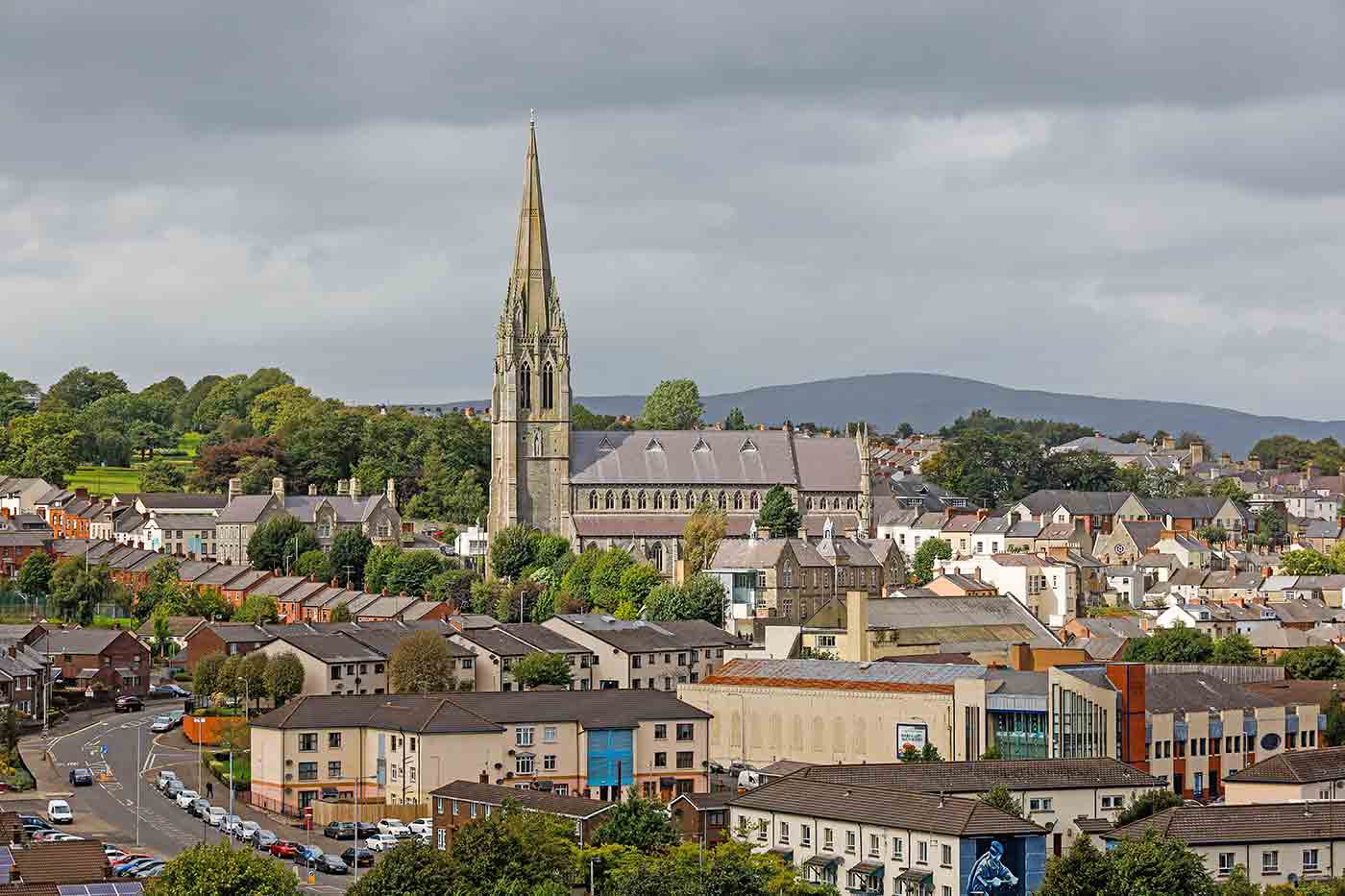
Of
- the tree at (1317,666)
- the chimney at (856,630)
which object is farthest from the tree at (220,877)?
the tree at (1317,666)

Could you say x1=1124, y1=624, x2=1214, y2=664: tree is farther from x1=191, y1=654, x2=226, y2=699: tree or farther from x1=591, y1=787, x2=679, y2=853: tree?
x1=591, y1=787, x2=679, y2=853: tree

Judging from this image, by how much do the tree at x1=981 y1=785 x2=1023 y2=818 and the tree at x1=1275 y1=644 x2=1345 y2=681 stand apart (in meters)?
44.6

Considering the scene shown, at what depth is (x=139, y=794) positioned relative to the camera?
79.6 m

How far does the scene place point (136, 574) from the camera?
14450cm

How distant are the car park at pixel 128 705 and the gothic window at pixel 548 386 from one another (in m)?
48.0

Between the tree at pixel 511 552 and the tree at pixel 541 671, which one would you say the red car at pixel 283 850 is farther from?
the tree at pixel 511 552

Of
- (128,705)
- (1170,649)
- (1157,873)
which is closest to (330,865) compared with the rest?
(1157,873)

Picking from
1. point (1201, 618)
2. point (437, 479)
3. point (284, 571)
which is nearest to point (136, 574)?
point (284, 571)

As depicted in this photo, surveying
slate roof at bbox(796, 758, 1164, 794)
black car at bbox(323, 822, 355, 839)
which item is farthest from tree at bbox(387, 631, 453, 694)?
slate roof at bbox(796, 758, 1164, 794)

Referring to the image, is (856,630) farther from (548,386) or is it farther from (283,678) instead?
(548,386)

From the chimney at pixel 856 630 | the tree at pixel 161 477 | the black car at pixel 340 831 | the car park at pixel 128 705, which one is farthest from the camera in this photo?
the tree at pixel 161 477

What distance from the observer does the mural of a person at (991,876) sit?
6000cm

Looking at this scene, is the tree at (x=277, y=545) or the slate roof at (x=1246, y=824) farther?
the tree at (x=277, y=545)

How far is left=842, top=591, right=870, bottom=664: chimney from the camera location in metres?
103
